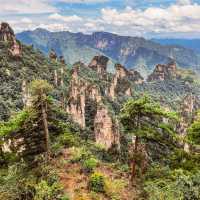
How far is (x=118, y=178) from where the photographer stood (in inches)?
1412

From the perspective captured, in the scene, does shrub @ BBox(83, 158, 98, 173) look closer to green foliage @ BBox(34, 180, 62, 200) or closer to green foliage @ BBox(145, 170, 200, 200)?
green foliage @ BBox(34, 180, 62, 200)

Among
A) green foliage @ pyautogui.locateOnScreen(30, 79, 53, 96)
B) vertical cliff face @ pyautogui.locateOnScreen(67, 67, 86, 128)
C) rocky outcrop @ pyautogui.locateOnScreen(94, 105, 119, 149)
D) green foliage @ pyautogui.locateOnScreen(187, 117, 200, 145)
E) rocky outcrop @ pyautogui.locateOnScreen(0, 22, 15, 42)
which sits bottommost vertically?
rocky outcrop @ pyautogui.locateOnScreen(94, 105, 119, 149)

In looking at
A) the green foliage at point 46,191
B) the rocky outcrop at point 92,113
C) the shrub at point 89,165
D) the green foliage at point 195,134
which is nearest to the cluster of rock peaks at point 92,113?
the rocky outcrop at point 92,113

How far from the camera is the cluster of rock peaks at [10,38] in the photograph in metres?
164

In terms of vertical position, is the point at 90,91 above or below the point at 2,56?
below

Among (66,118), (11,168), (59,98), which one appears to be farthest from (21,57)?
(11,168)

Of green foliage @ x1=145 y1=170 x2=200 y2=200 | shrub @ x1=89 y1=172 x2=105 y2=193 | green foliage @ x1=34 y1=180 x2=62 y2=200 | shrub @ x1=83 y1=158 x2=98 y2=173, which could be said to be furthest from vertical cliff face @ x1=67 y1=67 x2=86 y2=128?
green foliage @ x1=34 y1=180 x2=62 y2=200

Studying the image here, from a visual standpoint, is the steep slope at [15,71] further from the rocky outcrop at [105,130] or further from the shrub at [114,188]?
the shrub at [114,188]

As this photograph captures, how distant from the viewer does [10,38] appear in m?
171

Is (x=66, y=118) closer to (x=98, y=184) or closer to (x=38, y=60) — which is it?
(x=38, y=60)

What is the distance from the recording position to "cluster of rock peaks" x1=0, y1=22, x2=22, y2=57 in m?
164

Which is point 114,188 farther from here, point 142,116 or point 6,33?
point 6,33

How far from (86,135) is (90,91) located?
2813 centimetres

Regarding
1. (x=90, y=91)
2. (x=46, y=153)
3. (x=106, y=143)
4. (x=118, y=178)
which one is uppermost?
(x=46, y=153)
